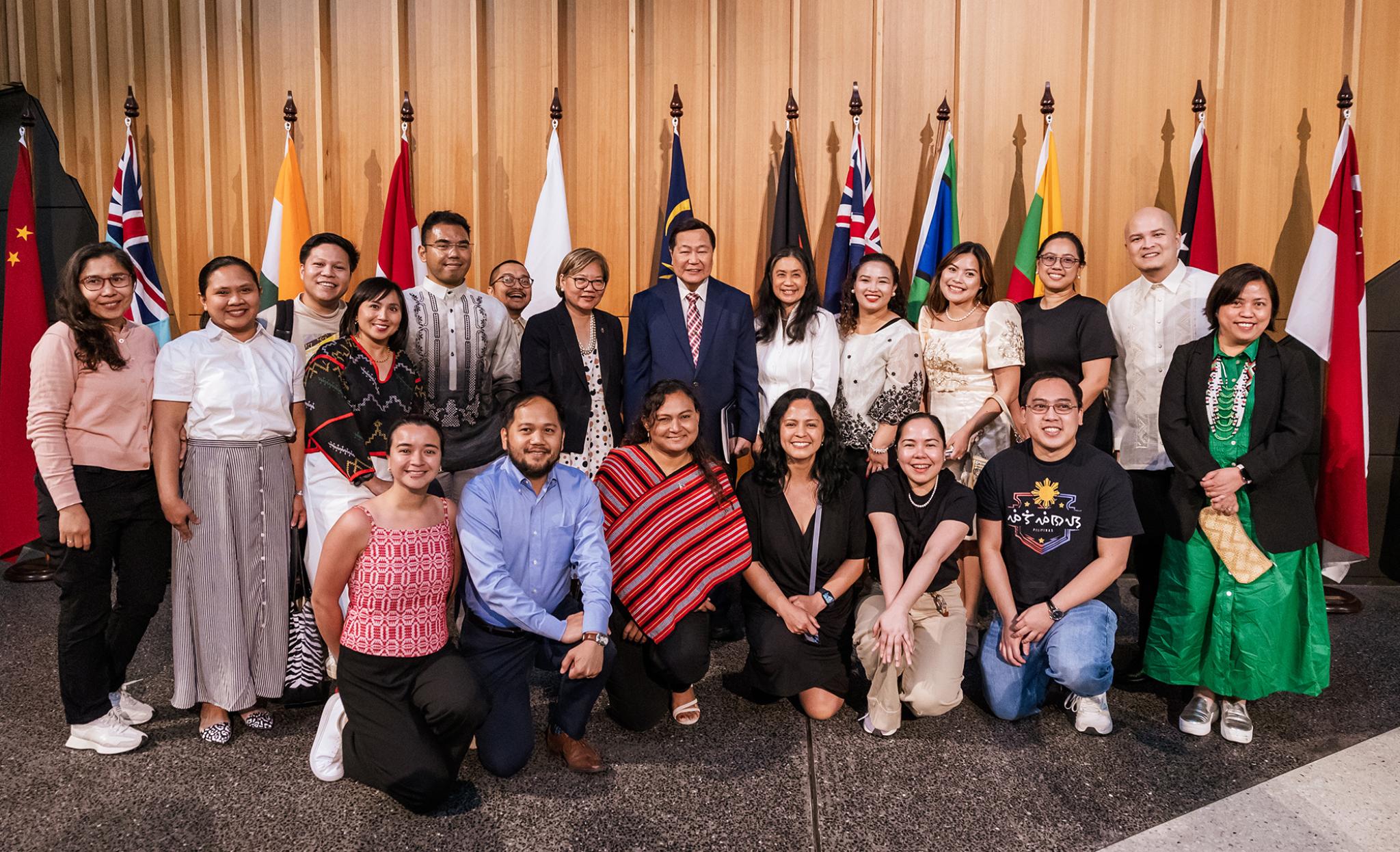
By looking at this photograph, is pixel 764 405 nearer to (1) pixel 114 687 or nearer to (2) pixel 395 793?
(2) pixel 395 793

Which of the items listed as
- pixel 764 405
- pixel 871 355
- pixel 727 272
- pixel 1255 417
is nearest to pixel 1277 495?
pixel 1255 417

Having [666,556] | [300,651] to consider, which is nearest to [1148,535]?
[666,556]

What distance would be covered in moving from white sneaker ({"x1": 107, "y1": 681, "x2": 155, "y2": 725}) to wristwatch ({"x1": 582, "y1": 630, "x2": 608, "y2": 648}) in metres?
1.56

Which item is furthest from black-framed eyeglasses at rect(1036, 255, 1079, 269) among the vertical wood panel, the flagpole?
the vertical wood panel

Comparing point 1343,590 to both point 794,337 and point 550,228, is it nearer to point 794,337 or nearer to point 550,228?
point 794,337

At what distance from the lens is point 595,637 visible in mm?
2436

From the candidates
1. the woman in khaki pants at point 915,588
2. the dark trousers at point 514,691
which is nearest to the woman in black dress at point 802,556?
the woman in khaki pants at point 915,588

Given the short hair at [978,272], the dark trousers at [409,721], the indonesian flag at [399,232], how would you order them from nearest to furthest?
the dark trousers at [409,721] → the short hair at [978,272] → the indonesian flag at [399,232]

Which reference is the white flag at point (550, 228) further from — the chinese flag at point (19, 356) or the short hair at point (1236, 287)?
the short hair at point (1236, 287)

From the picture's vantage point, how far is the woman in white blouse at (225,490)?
8.71ft

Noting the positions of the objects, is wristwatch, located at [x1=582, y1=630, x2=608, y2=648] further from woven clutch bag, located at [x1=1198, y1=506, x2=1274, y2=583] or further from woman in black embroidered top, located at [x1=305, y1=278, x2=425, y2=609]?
woven clutch bag, located at [x1=1198, y1=506, x2=1274, y2=583]

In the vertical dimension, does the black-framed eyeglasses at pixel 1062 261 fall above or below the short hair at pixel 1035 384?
above

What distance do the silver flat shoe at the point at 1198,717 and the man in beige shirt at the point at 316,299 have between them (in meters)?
3.07

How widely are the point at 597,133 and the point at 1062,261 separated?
2.57 metres
